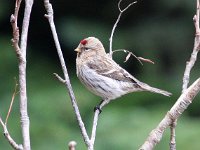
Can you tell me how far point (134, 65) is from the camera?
7.53m

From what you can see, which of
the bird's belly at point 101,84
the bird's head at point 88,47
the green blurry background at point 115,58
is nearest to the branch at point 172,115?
the bird's belly at point 101,84

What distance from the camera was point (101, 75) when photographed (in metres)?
4.83

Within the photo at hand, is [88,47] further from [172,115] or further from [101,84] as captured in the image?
[172,115]

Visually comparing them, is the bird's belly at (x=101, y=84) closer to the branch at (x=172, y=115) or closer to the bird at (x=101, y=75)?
the bird at (x=101, y=75)

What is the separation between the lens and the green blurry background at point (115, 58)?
18.3 feet

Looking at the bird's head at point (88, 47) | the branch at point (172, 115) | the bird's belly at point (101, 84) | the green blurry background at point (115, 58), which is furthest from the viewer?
the green blurry background at point (115, 58)

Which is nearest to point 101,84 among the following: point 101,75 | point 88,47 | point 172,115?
point 101,75

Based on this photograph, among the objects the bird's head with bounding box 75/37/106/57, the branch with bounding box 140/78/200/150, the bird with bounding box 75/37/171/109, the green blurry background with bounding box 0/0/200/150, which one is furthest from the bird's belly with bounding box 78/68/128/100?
the branch with bounding box 140/78/200/150

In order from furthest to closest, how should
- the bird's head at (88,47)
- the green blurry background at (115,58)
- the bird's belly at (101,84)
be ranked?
the green blurry background at (115,58) → the bird's head at (88,47) → the bird's belly at (101,84)

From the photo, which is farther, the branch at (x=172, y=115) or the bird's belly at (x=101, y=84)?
the bird's belly at (x=101, y=84)

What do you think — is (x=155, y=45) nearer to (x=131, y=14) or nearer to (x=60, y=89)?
(x=131, y=14)

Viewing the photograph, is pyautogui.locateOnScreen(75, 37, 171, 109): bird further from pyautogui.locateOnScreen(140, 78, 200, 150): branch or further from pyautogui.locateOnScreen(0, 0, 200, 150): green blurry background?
pyautogui.locateOnScreen(140, 78, 200, 150): branch

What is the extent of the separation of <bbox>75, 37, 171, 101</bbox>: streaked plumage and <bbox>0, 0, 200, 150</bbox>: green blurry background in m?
0.74

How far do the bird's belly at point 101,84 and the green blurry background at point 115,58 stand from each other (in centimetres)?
74
